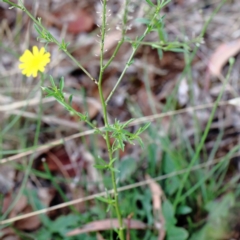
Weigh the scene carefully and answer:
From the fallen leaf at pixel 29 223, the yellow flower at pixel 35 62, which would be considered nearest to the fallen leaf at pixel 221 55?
the fallen leaf at pixel 29 223

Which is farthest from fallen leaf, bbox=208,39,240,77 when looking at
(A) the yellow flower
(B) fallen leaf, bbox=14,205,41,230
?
(A) the yellow flower

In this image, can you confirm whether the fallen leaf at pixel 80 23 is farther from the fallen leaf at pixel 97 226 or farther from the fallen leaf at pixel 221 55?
the fallen leaf at pixel 97 226

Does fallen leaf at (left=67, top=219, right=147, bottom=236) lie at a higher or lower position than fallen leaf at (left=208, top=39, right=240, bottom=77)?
lower

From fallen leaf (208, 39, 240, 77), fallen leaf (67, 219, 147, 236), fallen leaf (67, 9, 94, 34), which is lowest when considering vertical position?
fallen leaf (67, 219, 147, 236)

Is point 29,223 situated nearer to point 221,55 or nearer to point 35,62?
point 35,62

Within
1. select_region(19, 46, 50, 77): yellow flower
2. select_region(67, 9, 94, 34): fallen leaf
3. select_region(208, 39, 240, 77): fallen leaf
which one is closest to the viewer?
select_region(19, 46, 50, 77): yellow flower

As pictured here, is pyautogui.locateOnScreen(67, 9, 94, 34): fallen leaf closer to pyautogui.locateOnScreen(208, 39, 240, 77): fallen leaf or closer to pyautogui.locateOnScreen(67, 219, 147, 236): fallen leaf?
pyautogui.locateOnScreen(208, 39, 240, 77): fallen leaf

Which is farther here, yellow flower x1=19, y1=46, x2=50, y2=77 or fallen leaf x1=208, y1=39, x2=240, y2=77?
fallen leaf x1=208, y1=39, x2=240, y2=77

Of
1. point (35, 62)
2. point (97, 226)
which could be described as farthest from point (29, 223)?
point (35, 62)

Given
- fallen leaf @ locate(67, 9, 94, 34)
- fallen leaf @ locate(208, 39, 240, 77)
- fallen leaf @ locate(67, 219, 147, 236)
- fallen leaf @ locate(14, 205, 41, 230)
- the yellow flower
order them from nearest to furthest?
1. the yellow flower
2. fallen leaf @ locate(67, 219, 147, 236)
3. fallen leaf @ locate(14, 205, 41, 230)
4. fallen leaf @ locate(208, 39, 240, 77)
5. fallen leaf @ locate(67, 9, 94, 34)
